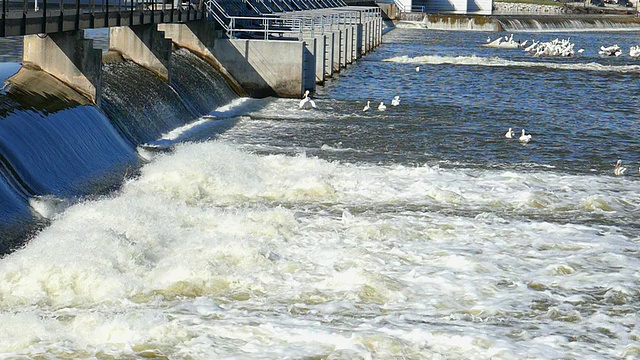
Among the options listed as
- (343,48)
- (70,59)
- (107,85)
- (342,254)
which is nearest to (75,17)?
(70,59)

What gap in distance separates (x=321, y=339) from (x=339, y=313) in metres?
1.02

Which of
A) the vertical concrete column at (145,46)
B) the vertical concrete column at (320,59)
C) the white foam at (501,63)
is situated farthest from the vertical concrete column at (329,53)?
the vertical concrete column at (145,46)

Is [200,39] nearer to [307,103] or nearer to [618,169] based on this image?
[307,103]

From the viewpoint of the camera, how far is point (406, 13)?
4055 inches

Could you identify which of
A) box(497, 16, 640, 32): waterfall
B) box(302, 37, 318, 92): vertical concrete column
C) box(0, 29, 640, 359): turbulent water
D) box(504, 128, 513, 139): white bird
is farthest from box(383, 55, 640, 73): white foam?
box(497, 16, 640, 32): waterfall

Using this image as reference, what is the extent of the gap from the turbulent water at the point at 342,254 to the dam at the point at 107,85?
78 cm

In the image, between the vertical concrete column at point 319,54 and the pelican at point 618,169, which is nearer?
the pelican at point 618,169

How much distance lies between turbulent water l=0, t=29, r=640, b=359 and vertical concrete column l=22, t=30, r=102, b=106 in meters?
2.21

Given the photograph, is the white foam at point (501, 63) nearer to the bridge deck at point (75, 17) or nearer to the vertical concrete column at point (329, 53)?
the vertical concrete column at point (329, 53)

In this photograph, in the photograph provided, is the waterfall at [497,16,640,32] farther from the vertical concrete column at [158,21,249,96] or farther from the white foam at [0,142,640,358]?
the white foam at [0,142,640,358]

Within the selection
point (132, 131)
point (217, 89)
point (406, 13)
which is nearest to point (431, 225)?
point (132, 131)

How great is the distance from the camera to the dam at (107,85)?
63.1 feet

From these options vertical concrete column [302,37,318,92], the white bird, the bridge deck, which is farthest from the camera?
vertical concrete column [302,37,318,92]

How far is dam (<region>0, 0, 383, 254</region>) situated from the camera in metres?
19.2
